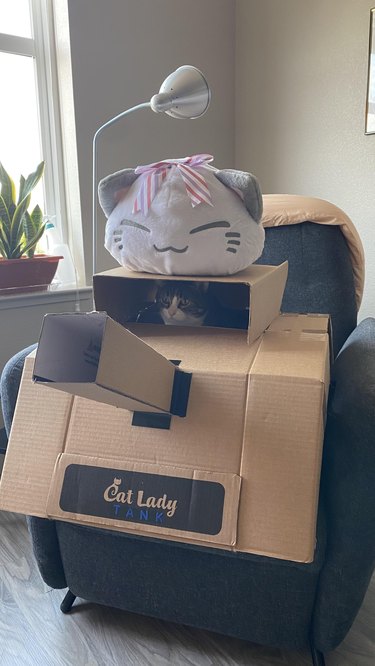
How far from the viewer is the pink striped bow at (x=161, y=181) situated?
887 mm

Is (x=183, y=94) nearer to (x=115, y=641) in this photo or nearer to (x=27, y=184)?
(x=27, y=184)

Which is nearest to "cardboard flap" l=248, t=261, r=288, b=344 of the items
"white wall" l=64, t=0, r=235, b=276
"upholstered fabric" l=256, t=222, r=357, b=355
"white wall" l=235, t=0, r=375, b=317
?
"upholstered fabric" l=256, t=222, r=357, b=355

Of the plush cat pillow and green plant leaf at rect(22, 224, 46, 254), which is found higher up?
the plush cat pillow

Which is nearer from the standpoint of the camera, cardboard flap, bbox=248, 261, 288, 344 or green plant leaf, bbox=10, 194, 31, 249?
cardboard flap, bbox=248, 261, 288, 344

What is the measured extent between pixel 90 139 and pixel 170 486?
1435mm

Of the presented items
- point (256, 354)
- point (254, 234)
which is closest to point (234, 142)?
point (254, 234)

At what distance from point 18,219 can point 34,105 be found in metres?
0.61

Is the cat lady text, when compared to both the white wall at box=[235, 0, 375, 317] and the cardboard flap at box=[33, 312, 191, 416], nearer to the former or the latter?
the cardboard flap at box=[33, 312, 191, 416]

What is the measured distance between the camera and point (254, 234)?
3.05 ft

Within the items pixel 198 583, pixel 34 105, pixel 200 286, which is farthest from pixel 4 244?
pixel 198 583

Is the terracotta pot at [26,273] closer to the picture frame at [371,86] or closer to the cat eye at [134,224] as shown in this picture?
the cat eye at [134,224]

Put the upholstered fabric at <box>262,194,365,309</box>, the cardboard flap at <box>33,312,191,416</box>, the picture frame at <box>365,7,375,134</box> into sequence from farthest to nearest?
the picture frame at <box>365,7,375,134</box>, the upholstered fabric at <box>262,194,365,309</box>, the cardboard flap at <box>33,312,191,416</box>

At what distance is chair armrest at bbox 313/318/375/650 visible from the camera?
762 mm

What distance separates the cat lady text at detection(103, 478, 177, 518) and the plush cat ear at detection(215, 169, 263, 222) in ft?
1.65
